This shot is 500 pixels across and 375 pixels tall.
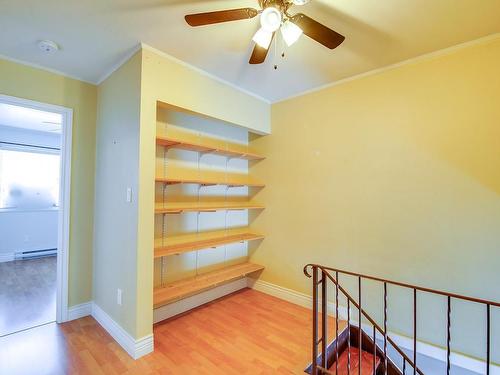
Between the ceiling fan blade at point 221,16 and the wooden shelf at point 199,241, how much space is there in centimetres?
190

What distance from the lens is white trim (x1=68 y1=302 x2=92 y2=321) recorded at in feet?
8.50

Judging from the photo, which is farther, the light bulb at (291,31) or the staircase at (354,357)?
the staircase at (354,357)

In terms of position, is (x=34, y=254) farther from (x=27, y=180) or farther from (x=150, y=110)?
(x=150, y=110)

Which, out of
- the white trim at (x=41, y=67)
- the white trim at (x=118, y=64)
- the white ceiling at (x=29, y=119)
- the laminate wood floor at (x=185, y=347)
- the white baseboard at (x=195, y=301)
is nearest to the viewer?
the laminate wood floor at (x=185, y=347)

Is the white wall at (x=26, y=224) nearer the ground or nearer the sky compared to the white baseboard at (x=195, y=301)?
nearer the sky

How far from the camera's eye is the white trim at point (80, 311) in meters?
2.59

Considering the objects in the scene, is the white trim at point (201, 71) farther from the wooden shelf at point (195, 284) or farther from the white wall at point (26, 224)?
the white wall at point (26, 224)

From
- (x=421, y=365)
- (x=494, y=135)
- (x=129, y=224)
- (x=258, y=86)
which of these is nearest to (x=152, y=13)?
(x=258, y=86)

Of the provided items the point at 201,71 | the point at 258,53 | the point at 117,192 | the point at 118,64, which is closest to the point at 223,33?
the point at 258,53

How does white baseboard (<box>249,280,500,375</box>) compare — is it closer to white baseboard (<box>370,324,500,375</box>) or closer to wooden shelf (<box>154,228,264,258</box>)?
A: white baseboard (<box>370,324,500,375</box>)

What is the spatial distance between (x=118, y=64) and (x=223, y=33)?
45.0 inches

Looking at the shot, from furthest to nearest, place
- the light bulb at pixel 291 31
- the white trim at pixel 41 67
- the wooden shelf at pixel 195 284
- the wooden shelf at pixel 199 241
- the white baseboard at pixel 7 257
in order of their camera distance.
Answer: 1. the white baseboard at pixel 7 257
2. the wooden shelf at pixel 199 241
3. the wooden shelf at pixel 195 284
4. the white trim at pixel 41 67
5. the light bulb at pixel 291 31

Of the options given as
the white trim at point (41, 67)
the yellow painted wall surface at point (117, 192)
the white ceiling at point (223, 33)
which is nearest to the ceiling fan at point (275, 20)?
the white ceiling at point (223, 33)

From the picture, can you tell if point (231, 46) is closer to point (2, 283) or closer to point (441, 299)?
point (441, 299)
